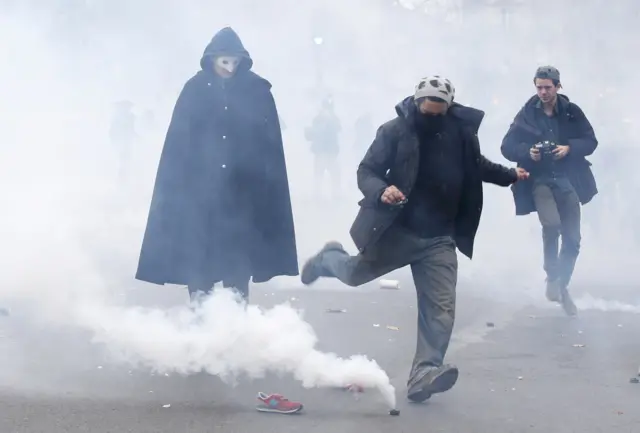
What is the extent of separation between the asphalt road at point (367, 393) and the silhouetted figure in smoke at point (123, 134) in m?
12.5

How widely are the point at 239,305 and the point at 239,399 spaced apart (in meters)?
0.98

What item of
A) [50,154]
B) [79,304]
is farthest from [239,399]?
[50,154]

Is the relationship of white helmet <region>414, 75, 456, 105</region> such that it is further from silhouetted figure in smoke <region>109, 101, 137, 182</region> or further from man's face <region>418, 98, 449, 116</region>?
silhouetted figure in smoke <region>109, 101, 137, 182</region>

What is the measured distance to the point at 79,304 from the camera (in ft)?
25.9

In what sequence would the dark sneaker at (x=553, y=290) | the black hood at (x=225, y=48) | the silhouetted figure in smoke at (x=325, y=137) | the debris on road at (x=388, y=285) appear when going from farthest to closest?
the silhouetted figure in smoke at (x=325, y=137) → the debris on road at (x=388, y=285) → the dark sneaker at (x=553, y=290) → the black hood at (x=225, y=48)

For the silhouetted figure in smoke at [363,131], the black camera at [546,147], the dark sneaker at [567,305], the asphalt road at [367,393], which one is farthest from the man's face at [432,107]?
the silhouetted figure in smoke at [363,131]

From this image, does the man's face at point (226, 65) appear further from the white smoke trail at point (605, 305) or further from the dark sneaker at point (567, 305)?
the white smoke trail at point (605, 305)

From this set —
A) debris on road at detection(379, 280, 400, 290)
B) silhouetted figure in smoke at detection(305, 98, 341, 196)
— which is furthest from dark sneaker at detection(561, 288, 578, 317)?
silhouetted figure in smoke at detection(305, 98, 341, 196)

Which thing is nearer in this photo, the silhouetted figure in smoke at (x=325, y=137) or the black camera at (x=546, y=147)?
the black camera at (x=546, y=147)

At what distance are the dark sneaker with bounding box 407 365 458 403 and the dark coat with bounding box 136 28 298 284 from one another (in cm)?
158

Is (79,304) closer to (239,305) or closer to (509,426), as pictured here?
(239,305)

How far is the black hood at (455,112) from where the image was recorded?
5551mm

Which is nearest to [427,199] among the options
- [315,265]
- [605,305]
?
[315,265]

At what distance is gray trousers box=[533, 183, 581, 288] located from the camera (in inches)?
329
